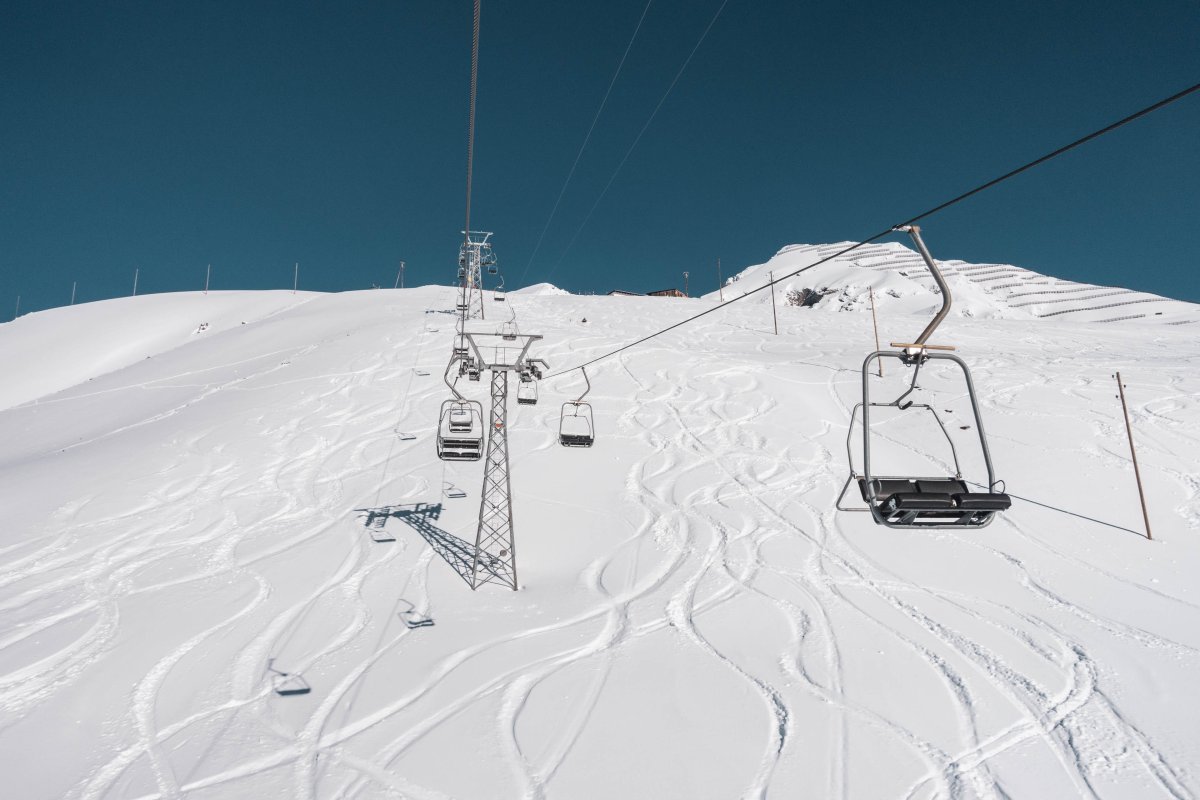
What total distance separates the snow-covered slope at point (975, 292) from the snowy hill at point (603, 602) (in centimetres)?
5906

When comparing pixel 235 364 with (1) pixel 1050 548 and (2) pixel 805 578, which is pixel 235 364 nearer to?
(2) pixel 805 578

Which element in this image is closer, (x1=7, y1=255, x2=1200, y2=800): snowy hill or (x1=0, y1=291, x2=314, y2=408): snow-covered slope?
(x1=7, y1=255, x2=1200, y2=800): snowy hill

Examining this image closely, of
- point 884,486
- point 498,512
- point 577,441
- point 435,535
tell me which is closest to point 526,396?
point 435,535

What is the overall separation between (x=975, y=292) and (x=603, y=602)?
9370 cm

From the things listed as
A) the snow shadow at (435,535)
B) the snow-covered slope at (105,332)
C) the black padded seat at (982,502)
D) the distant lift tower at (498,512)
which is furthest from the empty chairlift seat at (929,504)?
the snow-covered slope at (105,332)

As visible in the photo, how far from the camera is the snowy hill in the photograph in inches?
293

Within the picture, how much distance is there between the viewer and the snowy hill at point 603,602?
743 centimetres

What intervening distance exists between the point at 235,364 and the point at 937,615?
2928 cm

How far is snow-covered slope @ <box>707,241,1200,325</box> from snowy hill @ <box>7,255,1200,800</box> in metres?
59.1

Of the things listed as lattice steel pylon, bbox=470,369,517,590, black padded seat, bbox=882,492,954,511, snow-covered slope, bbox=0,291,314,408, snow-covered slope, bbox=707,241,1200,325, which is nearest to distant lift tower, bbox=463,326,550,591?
lattice steel pylon, bbox=470,369,517,590

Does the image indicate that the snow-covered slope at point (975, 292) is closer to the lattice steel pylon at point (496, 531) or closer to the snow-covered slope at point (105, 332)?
the snow-covered slope at point (105, 332)

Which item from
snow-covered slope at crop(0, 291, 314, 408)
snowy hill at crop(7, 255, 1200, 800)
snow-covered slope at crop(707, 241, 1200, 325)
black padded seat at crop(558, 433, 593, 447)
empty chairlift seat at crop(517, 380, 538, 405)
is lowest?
snowy hill at crop(7, 255, 1200, 800)

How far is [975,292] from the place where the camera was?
283 feet

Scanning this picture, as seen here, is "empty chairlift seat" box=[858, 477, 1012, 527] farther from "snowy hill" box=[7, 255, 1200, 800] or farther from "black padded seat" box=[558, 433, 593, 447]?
"black padded seat" box=[558, 433, 593, 447]
